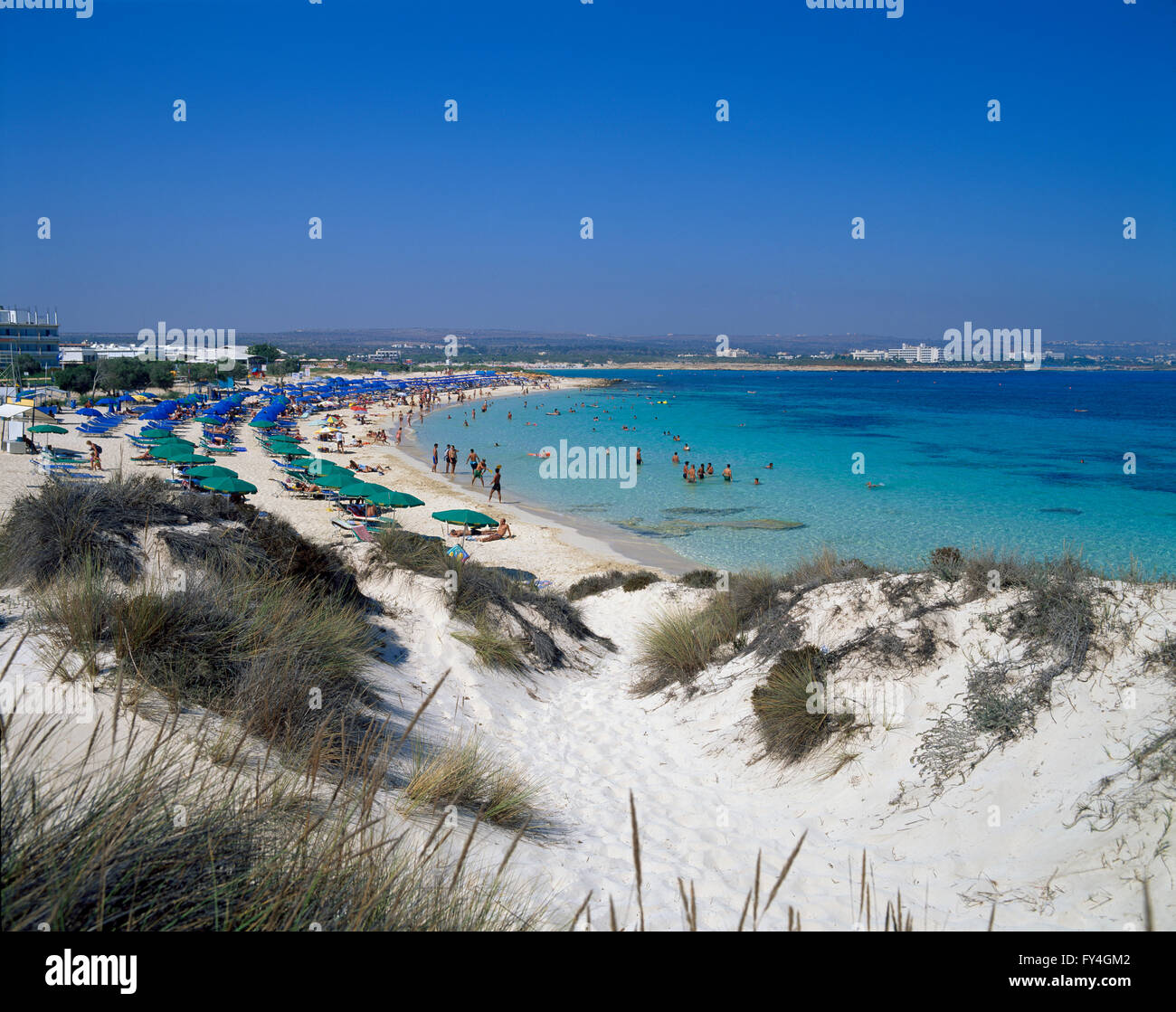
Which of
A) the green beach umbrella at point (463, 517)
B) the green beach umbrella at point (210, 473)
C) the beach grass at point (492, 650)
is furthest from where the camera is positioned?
the green beach umbrella at point (210, 473)

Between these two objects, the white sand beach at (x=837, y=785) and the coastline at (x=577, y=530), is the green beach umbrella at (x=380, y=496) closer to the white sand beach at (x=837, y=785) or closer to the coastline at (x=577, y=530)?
the coastline at (x=577, y=530)

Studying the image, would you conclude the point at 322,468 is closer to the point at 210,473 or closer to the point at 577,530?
the point at 210,473

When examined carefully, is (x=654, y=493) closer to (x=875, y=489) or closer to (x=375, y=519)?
(x=875, y=489)

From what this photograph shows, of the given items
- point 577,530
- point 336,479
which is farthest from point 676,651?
point 336,479

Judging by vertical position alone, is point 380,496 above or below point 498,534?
above

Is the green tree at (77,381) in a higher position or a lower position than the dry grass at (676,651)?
higher

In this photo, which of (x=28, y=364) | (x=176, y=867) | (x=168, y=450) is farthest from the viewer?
(x=28, y=364)

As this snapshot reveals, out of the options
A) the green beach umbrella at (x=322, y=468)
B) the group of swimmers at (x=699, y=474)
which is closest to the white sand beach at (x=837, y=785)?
A: the green beach umbrella at (x=322, y=468)

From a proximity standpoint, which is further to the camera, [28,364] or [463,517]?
[28,364]
